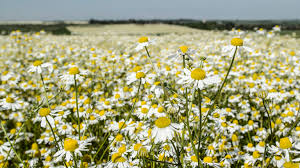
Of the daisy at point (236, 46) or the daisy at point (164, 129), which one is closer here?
the daisy at point (164, 129)

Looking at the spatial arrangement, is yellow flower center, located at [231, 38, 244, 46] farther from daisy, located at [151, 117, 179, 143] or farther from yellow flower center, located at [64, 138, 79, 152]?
yellow flower center, located at [64, 138, 79, 152]

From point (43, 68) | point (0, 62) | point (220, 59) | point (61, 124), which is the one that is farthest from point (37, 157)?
point (0, 62)

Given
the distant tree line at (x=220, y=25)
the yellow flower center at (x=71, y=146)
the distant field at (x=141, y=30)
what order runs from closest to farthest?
the yellow flower center at (x=71, y=146) < the distant tree line at (x=220, y=25) < the distant field at (x=141, y=30)

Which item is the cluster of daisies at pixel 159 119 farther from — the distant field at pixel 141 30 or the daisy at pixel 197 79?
the distant field at pixel 141 30

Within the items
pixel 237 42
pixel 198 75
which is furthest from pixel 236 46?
pixel 198 75

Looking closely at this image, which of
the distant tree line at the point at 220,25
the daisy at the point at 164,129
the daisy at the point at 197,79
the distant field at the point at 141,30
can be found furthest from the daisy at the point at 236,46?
the distant field at the point at 141,30

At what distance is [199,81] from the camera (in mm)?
1518

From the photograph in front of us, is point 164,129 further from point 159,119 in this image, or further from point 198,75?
point 198,75

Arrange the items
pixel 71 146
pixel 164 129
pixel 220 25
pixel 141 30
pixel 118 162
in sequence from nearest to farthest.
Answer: pixel 164 129 < pixel 71 146 < pixel 118 162 < pixel 220 25 < pixel 141 30

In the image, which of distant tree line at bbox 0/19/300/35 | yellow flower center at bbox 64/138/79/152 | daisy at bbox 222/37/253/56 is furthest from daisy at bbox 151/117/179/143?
distant tree line at bbox 0/19/300/35

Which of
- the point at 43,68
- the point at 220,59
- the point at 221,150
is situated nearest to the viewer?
the point at 43,68

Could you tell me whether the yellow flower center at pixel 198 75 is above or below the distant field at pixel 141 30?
below

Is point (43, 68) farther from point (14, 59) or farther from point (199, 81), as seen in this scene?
point (14, 59)

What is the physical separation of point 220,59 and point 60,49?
7.87 meters
